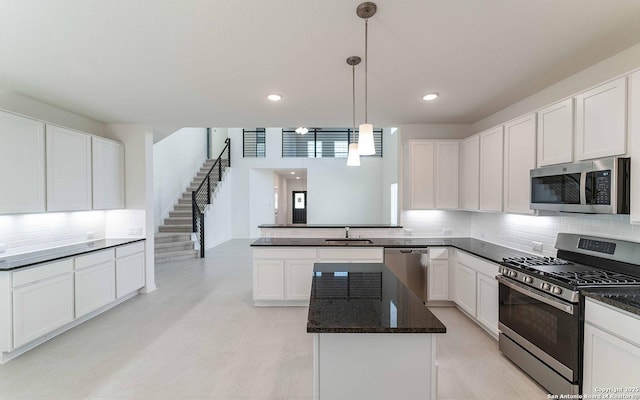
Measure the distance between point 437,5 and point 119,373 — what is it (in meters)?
3.82

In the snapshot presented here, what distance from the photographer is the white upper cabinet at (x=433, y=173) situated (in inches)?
161

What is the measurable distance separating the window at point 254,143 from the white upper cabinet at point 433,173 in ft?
20.8

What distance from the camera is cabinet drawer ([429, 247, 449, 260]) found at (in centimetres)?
372

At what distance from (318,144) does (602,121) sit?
24.7 ft

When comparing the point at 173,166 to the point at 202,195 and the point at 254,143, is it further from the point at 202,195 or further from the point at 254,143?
the point at 254,143

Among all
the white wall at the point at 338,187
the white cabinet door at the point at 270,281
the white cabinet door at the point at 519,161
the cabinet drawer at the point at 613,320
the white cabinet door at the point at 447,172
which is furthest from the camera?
the white wall at the point at 338,187

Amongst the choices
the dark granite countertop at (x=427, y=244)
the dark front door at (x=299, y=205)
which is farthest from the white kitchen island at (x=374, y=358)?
the dark front door at (x=299, y=205)

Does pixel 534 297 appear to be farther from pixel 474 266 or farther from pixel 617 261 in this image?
pixel 474 266

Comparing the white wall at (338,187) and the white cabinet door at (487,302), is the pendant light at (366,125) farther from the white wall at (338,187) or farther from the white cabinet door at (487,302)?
the white wall at (338,187)

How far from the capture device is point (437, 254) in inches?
147

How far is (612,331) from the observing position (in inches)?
64.9

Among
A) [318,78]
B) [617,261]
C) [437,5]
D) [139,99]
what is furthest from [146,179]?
[617,261]

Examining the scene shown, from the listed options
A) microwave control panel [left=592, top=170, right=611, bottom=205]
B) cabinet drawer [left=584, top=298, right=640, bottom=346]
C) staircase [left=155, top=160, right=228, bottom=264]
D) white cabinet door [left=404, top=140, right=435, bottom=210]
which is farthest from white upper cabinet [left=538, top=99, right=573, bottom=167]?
staircase [left=155, top=160, right=228, bottom=264]

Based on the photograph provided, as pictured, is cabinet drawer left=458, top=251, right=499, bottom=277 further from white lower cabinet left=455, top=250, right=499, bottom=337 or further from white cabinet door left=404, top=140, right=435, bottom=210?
white cabinet door left=404, top=140, right=435, bottom=210
